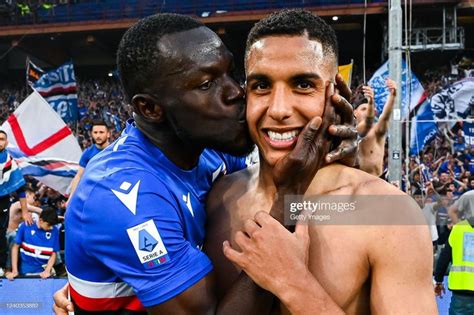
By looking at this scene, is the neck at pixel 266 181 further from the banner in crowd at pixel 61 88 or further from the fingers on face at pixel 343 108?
the banner in crowd at pixel 61 88

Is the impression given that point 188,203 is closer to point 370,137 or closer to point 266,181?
point 266,181

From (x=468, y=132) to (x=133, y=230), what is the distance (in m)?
8.28

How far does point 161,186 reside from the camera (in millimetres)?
2039

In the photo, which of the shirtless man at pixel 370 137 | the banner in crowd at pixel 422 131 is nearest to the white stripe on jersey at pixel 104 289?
the shirtless man at pixel 370 137

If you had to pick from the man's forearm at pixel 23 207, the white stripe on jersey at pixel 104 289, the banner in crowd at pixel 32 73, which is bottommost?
the man's forearm at pixel 23 207

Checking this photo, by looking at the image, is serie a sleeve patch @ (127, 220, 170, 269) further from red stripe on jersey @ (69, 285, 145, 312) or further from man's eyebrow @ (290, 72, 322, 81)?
man's eyebrow @ (290, 72, 322, 81)

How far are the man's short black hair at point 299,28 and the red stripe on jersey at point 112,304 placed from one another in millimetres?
1026

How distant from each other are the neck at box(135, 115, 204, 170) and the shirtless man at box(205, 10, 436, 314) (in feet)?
0.75

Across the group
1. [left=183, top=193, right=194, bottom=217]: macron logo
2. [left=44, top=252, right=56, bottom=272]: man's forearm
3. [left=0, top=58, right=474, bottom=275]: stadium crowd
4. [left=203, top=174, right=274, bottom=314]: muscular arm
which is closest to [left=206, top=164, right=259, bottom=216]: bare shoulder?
[left=203, top=174, right=274, bottom=314]: muscular arm

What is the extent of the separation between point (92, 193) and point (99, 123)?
4.90 meters

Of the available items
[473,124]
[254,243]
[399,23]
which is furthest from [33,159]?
[254,243]

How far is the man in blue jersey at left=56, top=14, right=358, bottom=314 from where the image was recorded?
6.15ft

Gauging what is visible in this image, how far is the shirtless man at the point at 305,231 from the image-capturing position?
1688mm

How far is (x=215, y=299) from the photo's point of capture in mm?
1907
